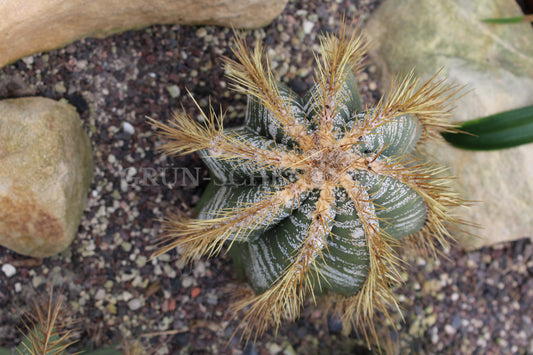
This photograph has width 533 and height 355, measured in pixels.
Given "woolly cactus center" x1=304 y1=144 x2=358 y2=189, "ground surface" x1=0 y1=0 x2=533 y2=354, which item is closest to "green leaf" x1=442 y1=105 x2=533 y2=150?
"ground surface" x1=0 y1=0 x2=533 y2=354

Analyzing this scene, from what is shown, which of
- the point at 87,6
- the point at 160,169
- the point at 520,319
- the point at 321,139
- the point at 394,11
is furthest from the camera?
the point at 520,319

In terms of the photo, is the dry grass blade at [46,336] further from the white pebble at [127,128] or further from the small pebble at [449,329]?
the small pebble at [449,329]

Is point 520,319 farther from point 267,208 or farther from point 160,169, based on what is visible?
point 160,169

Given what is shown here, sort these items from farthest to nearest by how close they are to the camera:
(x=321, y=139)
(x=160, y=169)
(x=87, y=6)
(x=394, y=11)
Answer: (x=394, y=11), (x=160, y=169), (x=87, y=6), (x=321, y=139)

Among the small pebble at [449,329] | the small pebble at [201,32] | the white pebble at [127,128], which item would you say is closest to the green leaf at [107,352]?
the white pebble at [127,128]

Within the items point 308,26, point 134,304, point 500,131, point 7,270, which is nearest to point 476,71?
point 500,131

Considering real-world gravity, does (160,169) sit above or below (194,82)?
below

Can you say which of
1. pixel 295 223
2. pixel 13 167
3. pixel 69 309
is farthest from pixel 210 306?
pixel 13 167
